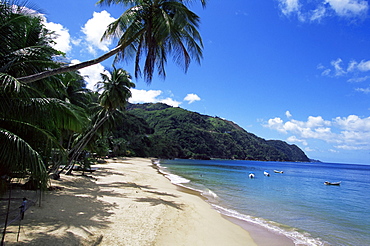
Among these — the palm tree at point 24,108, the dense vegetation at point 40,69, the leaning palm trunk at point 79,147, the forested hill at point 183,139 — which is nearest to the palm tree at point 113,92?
the leaning palm trunk at point 79,147

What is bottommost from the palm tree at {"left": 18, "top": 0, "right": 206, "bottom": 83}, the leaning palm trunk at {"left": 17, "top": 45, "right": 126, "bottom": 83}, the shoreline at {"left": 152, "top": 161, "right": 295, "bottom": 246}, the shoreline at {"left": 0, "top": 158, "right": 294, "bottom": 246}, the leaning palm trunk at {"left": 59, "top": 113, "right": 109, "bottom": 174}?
the shoreline at {"left": 152, "top": 161, "right": 295, "bottom": 246}

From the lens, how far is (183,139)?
106m

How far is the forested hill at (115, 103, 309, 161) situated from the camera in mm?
77012

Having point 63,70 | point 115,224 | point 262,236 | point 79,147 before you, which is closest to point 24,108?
point 63,70

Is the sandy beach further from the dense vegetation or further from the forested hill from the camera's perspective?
the forested hill

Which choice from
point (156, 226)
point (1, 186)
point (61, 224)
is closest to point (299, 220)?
point (156, 226)

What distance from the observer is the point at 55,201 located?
735cm

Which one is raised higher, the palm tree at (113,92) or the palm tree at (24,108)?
the palm tree at (113,92)

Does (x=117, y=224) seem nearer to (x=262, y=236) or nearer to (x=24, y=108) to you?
(x=24, y=108)

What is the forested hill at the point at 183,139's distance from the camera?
253 feet

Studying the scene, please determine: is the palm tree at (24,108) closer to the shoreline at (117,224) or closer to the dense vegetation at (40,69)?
the dense vegetation at (40,69)

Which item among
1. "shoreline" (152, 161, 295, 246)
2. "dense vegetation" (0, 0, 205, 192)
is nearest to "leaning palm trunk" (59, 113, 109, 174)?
"dense vegetation" (0, 0, 205, 192)

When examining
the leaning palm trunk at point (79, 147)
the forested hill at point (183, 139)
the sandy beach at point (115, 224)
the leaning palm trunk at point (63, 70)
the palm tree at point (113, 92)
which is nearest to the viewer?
the sandy beach at point (115, 224)

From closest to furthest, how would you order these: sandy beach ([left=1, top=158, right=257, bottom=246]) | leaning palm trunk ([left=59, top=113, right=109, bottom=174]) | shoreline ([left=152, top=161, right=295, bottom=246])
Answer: sandy beach ([left=1, top=158, right=257, bottom=246]), shoreline ([left=152, top=161, right=295, bottom=246]), leaning palm trunk ([left=59, top=113, right=109, bottom=174])
